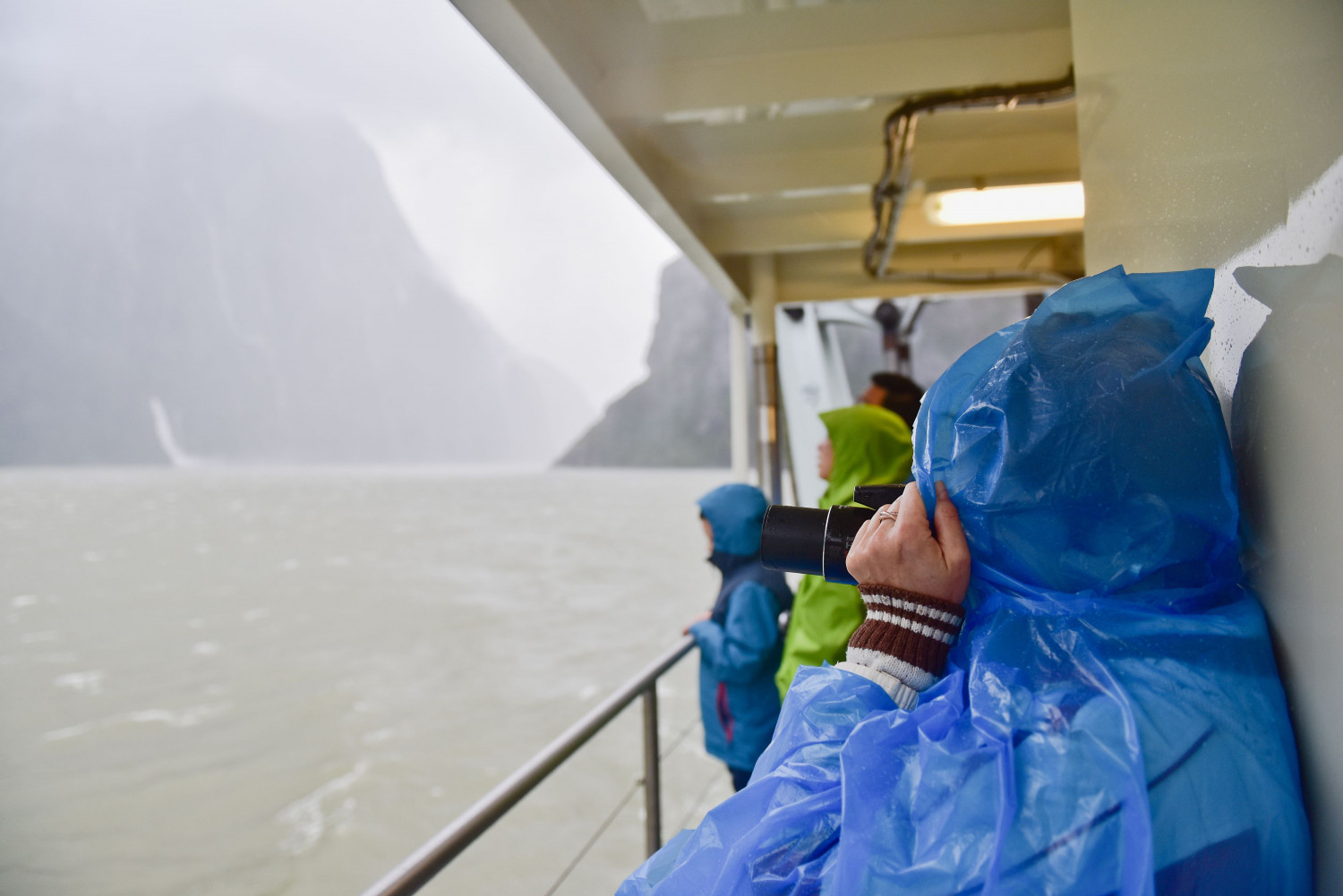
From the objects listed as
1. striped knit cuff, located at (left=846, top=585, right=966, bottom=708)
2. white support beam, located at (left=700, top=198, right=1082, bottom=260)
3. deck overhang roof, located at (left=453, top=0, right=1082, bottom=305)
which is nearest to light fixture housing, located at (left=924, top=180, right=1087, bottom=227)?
deck overhang roof, located at (left=453, top=0, right=1082, bottom=305)

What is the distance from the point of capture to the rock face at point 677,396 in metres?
48.5

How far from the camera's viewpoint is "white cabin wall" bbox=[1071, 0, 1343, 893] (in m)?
0.39

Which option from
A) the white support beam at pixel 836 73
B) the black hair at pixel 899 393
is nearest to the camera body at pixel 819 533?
the white support beam at pixel 836 73

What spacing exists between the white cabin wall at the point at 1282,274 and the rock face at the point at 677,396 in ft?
148

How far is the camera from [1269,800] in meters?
0.41

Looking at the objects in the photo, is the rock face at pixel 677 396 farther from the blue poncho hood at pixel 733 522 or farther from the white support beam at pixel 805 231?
the blue poncho hood at pixel 733 522

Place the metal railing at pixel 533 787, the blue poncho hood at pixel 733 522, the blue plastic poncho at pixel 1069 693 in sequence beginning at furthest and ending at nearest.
→ the blue poncho hood at pixel 733 522 → the metal railing at pixel 533 787 → the blue plastic poncho at pixel 1069 693

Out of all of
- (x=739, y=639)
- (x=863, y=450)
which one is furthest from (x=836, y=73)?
(x=739, y=639)

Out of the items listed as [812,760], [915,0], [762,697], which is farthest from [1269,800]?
[915,0]

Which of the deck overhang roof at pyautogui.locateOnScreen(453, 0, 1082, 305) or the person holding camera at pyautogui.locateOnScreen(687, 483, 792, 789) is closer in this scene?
the deck overhang roof at pyautogui.locateOnScreen(453, 0, 1082, 305)

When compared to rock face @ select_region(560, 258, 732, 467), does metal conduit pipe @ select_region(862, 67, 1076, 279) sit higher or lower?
lower

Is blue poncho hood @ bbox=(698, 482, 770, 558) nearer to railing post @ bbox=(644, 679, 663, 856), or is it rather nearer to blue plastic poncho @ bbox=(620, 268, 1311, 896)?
railing post @ bbox=(644, 679, 663, 856)

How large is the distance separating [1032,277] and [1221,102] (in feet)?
9.79

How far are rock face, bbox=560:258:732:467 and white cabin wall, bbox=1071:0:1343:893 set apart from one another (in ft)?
148
